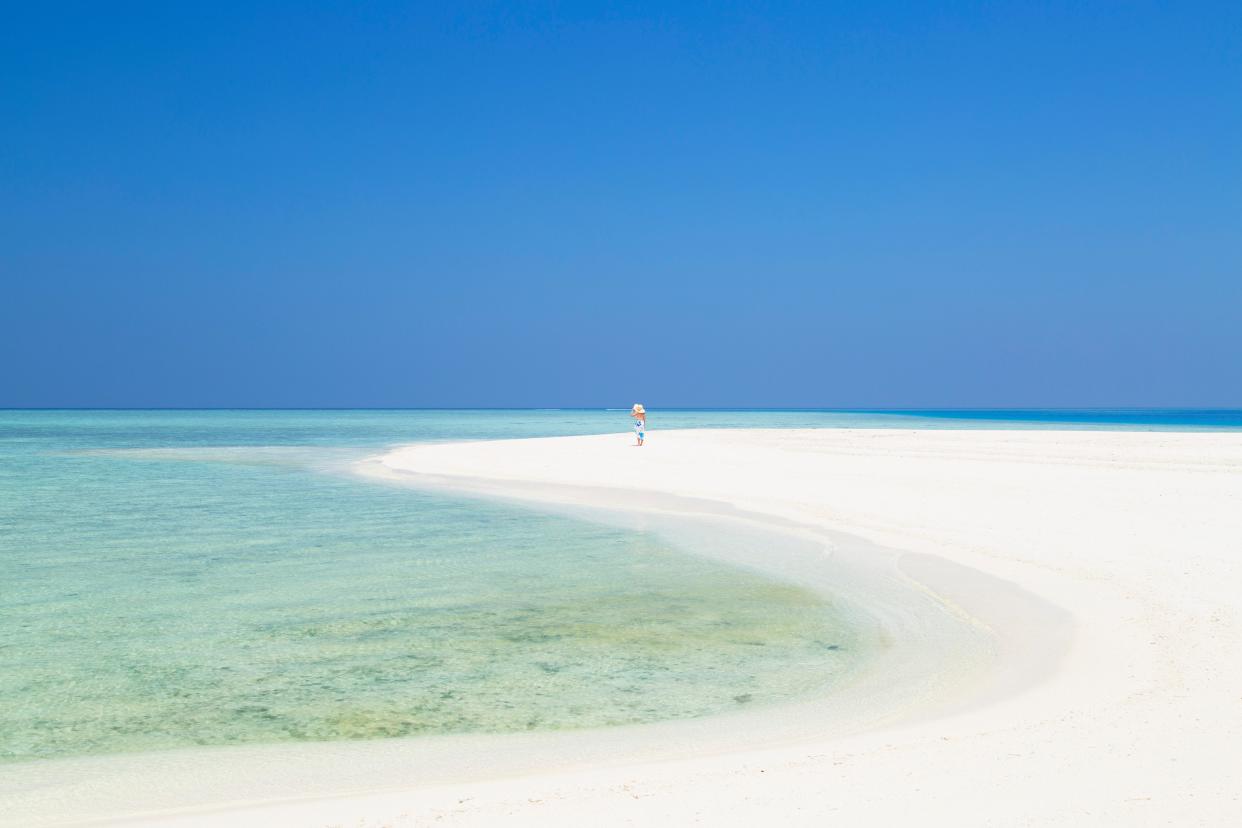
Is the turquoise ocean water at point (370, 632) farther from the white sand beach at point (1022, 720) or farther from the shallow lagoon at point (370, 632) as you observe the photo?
the white sand beach at point (1022, 720)

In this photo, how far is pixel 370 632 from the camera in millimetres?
9734

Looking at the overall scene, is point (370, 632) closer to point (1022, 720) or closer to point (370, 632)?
point (370, 632)

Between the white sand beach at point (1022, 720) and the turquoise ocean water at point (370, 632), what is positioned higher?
the white sand beach at point (1022, 720)

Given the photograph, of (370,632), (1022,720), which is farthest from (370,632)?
(1022,720)

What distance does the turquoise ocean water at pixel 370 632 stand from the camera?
7.09 metres

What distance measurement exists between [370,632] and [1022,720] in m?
6.53

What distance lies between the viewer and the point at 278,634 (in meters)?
9.67

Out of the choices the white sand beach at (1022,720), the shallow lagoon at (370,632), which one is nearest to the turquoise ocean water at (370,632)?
the shallow lagoon at (370,632)

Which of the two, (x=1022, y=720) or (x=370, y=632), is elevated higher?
(x=1022, y=720)

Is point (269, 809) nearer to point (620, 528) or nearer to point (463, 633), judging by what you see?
point (463, 633)

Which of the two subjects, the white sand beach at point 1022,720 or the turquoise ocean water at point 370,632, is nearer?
the white sand beach at point 1022,720

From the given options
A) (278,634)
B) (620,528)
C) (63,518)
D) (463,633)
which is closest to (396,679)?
(463,633)

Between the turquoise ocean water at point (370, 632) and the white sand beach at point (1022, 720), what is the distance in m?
1.42

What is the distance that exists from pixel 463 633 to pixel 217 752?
11.7 ft
